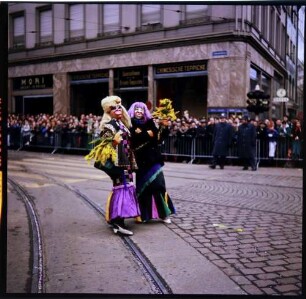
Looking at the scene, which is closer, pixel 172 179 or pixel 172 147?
pixel 172 179

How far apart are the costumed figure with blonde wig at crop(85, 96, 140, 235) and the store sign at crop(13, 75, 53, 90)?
78 centimetres

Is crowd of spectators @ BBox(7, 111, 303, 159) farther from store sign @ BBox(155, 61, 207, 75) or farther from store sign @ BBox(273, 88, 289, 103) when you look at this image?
store sign @ BBox(155, 61, 207, 75)

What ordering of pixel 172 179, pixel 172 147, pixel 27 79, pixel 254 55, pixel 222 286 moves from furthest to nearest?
pixel 172 147, pixel 172 179, pixel 254 55, pixel 27 79, pixel 222 286

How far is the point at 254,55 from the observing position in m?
5.08

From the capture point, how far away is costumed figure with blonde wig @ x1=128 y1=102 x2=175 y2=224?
5152 mm

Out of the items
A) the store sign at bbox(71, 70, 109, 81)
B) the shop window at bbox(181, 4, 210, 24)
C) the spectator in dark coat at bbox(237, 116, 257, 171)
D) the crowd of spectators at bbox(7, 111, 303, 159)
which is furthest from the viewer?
the spectator in dark coat at bbox(237, 116, 257, 171)

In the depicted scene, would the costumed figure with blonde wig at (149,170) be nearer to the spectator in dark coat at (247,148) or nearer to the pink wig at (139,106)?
the pink wig at (139,106)

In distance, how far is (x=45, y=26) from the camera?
14.7 ft

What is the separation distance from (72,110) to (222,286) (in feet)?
9.56

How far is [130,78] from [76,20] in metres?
1.02

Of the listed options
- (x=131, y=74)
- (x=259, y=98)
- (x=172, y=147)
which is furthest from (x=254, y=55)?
(x=172, y=147)

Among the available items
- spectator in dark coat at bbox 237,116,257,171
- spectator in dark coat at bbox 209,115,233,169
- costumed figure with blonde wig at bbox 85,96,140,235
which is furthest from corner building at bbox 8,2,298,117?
spectator in dark coat at bbox 209,115,233,169

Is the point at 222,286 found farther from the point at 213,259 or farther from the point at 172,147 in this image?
the point at 172,147

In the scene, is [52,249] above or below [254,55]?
below
